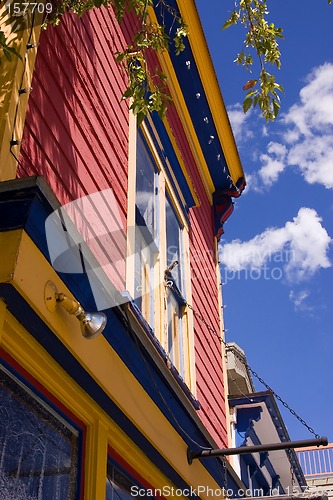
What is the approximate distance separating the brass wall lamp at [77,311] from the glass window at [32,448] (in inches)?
14.0

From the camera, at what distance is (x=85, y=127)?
4.43m

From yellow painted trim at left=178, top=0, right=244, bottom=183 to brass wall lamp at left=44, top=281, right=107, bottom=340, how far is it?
535 cm

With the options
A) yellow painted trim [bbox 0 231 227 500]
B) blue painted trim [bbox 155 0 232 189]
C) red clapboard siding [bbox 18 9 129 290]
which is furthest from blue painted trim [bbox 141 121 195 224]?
yellow painted trim [bbox 0 231 227 500]

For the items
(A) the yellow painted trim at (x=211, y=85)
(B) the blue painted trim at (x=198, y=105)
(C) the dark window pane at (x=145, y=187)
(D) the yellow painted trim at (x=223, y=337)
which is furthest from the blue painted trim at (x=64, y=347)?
(A) the yellow painted trim at (x=211, y=85)

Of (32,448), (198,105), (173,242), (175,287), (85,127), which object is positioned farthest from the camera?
(198,105)

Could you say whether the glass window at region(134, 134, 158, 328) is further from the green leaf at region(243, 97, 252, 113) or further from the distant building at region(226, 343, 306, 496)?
the distant building at region(226, 343, 306, 496)

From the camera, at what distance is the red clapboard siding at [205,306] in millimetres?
6844

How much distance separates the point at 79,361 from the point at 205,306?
4550 millimetres

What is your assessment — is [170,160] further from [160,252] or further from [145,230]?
[145,230]

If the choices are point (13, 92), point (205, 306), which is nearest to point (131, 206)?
point (13, 92)

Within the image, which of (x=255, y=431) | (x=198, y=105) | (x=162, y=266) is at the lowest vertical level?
(x=255, y=431)

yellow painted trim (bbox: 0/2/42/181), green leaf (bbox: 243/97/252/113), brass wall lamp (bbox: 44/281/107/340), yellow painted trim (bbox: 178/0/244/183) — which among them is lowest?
brass wall lamp (bbox: 44/281/107/340)

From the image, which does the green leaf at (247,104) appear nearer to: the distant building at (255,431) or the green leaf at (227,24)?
the green leaf at (227,24)

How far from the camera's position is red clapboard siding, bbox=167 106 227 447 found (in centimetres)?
684
